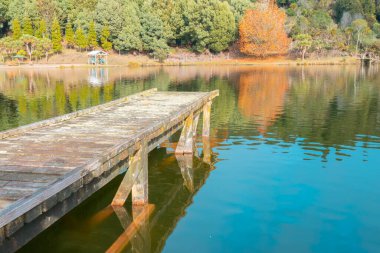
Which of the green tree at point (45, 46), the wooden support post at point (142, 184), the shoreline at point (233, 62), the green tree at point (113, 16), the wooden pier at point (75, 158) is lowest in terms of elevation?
the wooden support post at point (142, 184)

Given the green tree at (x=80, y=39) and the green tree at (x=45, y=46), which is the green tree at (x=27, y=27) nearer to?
the green tree at (x=45, y=46)

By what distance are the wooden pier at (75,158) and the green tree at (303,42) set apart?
232 feet

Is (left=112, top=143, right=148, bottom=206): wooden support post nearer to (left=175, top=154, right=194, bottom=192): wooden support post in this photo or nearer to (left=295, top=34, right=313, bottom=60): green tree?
(left=175, top=154, right=194, bottom=192): wooden support post

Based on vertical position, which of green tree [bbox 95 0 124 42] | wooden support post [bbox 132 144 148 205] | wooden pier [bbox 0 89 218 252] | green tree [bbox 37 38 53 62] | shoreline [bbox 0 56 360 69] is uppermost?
green tree [bbox 95 0 124 42]

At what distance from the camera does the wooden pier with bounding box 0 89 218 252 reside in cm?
641

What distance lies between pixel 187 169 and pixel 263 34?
2891 inches

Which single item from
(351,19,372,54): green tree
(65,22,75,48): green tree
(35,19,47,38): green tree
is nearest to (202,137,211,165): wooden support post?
(65,22,75,48): green tree

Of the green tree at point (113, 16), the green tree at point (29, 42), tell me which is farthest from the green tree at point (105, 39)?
the green tree at point (29, 42)

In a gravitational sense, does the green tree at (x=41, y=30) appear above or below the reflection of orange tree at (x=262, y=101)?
above

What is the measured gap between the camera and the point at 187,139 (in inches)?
658

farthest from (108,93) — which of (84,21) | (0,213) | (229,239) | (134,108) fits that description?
(84,21)

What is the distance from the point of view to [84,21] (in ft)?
277

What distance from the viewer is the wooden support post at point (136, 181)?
1038 centimetres

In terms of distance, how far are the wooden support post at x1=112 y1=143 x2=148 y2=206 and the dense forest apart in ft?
239
